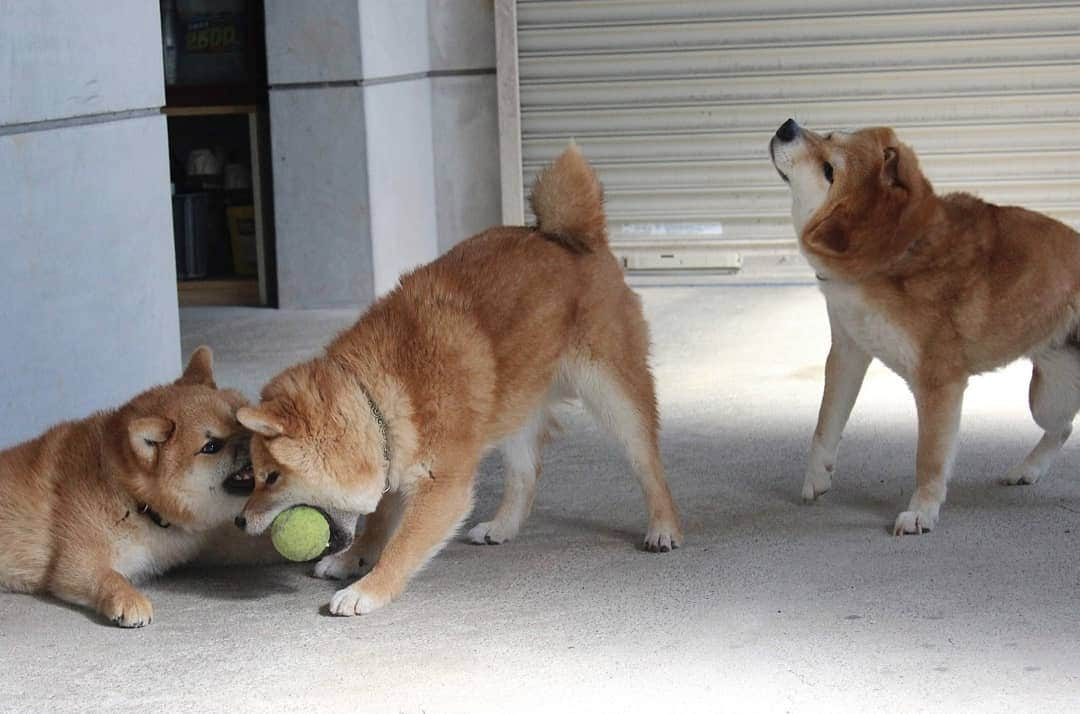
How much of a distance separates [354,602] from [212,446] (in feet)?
2.04

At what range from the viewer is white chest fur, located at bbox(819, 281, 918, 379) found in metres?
4.77

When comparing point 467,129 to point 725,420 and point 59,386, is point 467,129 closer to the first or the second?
point 725,420

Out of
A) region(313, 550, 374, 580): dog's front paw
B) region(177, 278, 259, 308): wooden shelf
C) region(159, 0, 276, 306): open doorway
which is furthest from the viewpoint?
region(177, 278, 259, 308): wooden shelf

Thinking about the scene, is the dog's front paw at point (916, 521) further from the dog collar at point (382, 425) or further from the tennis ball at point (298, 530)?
the tennis ball at point (298, 530)

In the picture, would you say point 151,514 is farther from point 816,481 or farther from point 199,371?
point 816,481

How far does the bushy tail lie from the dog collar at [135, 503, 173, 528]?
1.53 metres

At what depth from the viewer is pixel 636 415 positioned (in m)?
4.61

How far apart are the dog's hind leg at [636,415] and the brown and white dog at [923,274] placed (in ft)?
2.48

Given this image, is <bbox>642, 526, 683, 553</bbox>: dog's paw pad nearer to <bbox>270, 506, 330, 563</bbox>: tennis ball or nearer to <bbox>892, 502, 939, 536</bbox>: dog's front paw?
<bbox>892, 502, 939, 536</bbox>: dog's front paw

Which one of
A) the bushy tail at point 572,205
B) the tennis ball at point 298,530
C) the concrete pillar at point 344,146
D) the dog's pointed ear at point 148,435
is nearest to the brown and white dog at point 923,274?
the bushy tail at point 572,205

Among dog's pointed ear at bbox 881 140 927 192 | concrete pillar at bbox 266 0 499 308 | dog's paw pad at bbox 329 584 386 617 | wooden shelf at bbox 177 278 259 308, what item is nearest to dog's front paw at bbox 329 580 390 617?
dog's paw pad at bbox 329 584 386 617

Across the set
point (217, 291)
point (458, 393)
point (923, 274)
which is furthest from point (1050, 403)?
point (217, 291)

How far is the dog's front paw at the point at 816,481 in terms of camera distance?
5109mm

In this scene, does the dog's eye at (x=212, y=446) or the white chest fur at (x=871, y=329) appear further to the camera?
the white chest fur at (x=871, y=329)
